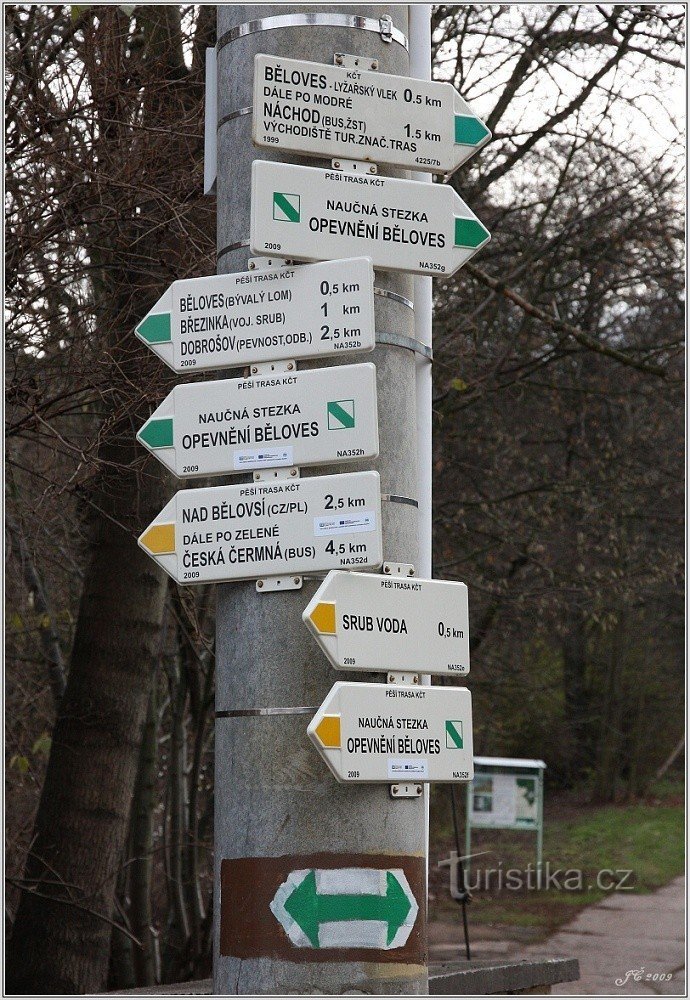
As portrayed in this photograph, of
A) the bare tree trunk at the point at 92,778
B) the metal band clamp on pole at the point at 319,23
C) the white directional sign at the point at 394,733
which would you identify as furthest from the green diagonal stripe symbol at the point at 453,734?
the bare tree trunk at the point at 92,778

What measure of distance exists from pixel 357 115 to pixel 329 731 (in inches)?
50.6

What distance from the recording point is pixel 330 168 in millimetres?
2645

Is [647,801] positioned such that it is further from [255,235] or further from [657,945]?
[255,235]

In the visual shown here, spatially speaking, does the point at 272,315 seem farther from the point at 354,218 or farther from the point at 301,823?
the point at 301,823

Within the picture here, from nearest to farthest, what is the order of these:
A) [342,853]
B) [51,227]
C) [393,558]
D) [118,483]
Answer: [342,853], [393,558], [51,227], [118,483]

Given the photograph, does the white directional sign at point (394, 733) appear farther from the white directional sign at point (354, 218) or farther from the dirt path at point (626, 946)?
the dirt path at point (626, 946)

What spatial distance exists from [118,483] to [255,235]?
2.72 metres

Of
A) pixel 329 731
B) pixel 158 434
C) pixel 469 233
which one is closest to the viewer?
pixel 329 731

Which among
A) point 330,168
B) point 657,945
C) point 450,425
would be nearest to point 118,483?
point 330,168

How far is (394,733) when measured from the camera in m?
2.43

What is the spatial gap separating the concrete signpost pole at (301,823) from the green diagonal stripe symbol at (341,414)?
98 millimetres

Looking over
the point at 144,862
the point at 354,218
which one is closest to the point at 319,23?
the point at 354,218

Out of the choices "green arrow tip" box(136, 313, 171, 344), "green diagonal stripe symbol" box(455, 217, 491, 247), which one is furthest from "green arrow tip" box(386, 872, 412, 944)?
"green diagonal stripe symbol" box(455, 217, 491, 247)

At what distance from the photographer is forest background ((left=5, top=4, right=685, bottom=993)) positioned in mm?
4699
